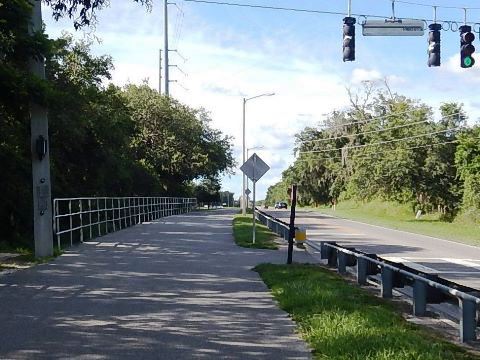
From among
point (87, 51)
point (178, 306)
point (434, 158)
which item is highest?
point (87, 51)

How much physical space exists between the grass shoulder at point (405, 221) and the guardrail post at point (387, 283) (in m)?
16.6

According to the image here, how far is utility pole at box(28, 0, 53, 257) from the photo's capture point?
15523 mm

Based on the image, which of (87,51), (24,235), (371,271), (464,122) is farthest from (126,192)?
(464,122)

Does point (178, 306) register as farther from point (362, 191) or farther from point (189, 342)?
point (362, 191)

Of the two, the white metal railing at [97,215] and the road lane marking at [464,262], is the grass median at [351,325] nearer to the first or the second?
the road lane marking at [464,262]

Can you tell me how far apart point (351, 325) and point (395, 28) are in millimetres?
10491

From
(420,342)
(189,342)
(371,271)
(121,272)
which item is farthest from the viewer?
(121,272)

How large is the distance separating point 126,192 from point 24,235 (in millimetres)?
18529

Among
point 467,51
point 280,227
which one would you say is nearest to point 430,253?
point 280,227

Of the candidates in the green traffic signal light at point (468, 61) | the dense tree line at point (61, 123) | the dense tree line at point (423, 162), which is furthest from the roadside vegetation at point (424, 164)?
the green traffic signal light at point (468, 61)

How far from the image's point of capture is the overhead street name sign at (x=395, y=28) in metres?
16.7

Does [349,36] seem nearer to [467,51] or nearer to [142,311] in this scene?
[467,51]

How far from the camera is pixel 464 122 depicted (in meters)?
63.8

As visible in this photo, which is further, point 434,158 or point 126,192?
point 434,158
